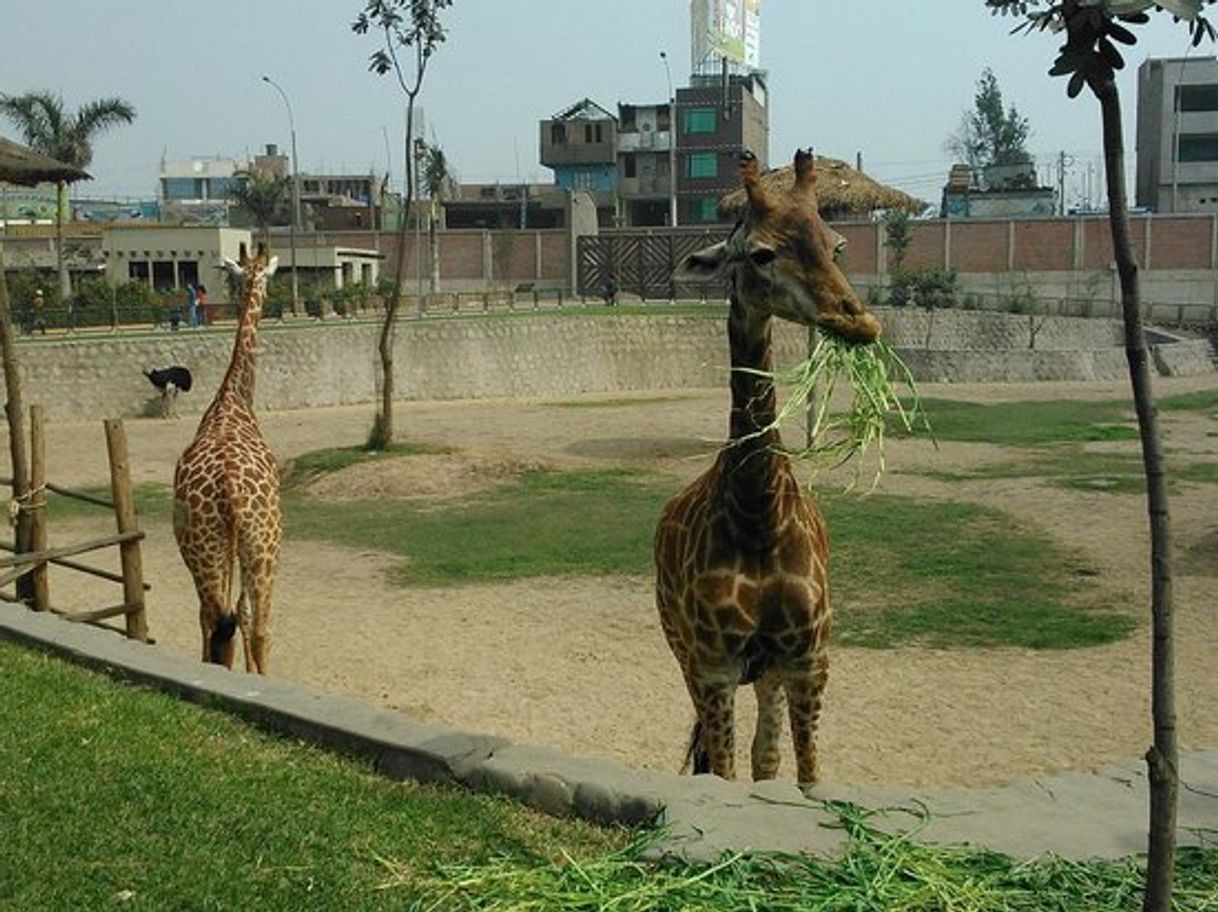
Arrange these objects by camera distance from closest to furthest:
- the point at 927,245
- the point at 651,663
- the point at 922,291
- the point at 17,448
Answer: the point at 651,663 < the point at 17,448 < the point at 922,291 < the point at 927,245

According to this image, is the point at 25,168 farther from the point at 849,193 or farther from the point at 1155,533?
the point at 849,193

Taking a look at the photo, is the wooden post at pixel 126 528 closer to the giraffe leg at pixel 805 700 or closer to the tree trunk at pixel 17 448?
the tree trunk at pixel 17 448

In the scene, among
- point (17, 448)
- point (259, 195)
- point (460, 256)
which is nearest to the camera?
point (17, 448)

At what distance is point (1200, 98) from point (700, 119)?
75.3ft

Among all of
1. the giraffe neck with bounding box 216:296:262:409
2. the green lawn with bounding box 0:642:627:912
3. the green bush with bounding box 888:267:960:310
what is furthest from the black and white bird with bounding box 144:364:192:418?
the green bush with bounding box 888:267:960:310

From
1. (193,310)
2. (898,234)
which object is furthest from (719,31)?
(193,310)

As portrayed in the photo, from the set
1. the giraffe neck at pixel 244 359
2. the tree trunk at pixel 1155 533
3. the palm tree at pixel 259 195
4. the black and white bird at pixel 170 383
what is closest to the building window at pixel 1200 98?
the palm tree at pixel 259 195

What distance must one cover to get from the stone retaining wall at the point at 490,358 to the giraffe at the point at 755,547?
23.3m

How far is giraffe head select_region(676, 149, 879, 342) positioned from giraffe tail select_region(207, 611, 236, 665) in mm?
4634

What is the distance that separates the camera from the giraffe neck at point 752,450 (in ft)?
17.4

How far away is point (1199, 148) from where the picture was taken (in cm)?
6519

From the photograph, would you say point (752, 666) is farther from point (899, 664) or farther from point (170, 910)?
point (899, 664)

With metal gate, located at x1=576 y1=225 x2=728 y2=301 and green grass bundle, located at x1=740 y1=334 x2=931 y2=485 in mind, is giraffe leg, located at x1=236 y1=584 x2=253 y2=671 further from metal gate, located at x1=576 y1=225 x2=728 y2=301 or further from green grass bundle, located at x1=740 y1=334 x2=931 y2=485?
metal gate, located at x1=576 y1=225 x2=728 y2=301

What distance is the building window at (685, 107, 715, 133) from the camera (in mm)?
68188
